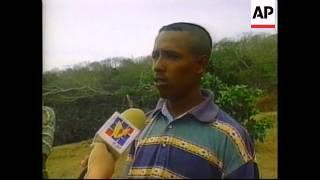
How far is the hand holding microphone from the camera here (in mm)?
3131

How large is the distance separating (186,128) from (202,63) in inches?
17.0

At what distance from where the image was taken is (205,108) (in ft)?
10.3

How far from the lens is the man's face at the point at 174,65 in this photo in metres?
3.10

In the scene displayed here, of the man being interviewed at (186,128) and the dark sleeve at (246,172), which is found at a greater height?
the man being interviewed at (186,128)

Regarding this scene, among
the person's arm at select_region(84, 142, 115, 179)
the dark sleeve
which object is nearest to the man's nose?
the person's arm at select_region(84, 142, 115, 179)

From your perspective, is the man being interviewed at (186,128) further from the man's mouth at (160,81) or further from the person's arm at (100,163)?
the person's arm at (100,163)

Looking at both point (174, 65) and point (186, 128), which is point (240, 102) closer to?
point (186, 128)

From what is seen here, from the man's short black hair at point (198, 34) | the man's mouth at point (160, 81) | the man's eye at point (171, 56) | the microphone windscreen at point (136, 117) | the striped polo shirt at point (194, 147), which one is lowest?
the striped polo shirt at point (194, 147)

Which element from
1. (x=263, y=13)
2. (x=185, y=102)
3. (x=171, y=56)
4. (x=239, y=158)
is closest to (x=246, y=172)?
(x=239, y=158)

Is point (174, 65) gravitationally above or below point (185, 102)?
above

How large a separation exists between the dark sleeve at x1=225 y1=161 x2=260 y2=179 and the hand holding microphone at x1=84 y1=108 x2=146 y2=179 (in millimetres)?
664

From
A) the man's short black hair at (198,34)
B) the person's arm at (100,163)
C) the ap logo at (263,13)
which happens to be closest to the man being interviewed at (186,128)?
the man's short black hair at (198,34)
